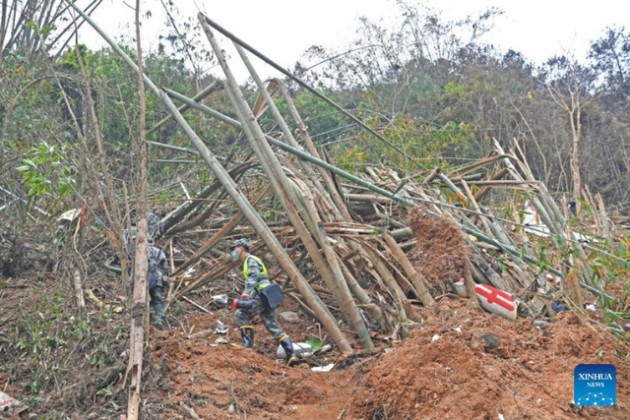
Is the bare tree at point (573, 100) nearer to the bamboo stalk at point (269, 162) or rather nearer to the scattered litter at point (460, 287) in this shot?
the scattered litter at point (460, 287)

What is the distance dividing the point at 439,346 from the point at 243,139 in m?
5.11

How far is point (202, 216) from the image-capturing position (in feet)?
25.6

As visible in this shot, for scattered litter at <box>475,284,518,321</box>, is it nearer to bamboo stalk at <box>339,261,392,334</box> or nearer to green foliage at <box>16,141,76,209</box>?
bamboo stalk at <box>339,261,392,334</box>

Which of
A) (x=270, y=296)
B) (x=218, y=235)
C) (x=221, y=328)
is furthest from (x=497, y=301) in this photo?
(x=218, y=235)

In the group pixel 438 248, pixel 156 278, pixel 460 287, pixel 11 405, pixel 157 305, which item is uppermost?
pixel 156 278

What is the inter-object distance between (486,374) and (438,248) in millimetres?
2279

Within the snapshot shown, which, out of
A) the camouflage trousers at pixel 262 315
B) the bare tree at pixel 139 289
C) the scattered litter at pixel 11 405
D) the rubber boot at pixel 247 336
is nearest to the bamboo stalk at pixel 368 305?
the camouflage trousers at pixel 262 315

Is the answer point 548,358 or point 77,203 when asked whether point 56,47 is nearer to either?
point 77,203

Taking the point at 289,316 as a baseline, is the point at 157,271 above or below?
above

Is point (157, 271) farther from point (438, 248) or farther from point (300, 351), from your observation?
point (438, 248)

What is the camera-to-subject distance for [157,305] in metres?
6.61

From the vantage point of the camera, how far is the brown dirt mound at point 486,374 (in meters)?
4.13

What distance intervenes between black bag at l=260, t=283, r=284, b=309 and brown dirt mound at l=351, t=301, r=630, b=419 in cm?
137

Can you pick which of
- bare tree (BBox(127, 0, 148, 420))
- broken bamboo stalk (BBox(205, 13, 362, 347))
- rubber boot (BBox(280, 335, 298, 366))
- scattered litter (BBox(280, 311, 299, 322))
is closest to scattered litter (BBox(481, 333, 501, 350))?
broken bamboo stalk (BBox(205, 13, 362, 347))
